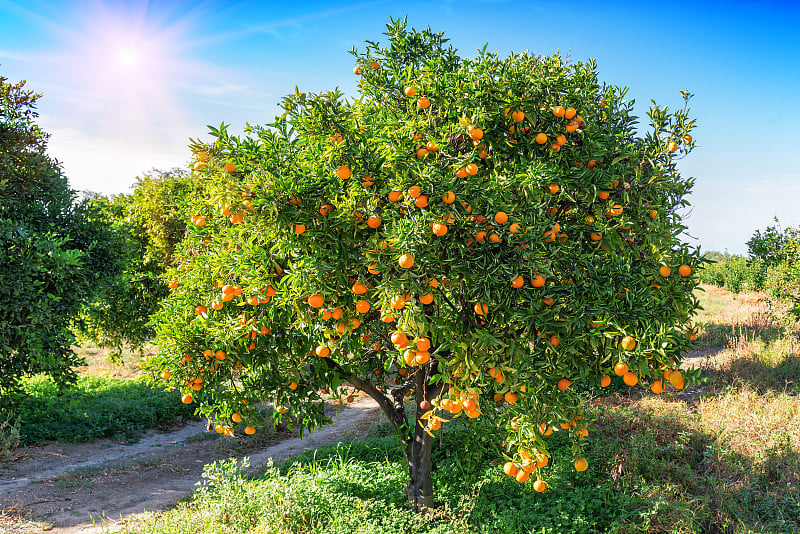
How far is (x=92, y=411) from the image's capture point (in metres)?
9.69

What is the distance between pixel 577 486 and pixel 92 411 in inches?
358

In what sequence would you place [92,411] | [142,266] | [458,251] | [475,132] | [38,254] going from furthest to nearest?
1. [142,266]
2. [92,411]
3. [38,254]
4. [475,132]
5. [458,251]

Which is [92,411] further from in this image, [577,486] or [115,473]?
[577,486]

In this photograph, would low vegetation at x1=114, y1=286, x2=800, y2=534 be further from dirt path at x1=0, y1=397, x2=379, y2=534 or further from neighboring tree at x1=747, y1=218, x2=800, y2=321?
neighboring tree at x1=747, y1=218, x2=800, y2=321

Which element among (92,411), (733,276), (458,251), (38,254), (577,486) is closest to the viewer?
(458,251)

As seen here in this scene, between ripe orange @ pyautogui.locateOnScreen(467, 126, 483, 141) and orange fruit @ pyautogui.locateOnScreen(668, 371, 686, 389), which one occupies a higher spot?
ripe orange @ pyautogui.locateOnScreen(467, 126, 483, 141)

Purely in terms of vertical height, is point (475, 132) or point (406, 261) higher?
point (475, 132)

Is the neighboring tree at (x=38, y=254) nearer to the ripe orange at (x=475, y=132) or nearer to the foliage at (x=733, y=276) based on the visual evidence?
the ripe orange at (x=475, y=132)

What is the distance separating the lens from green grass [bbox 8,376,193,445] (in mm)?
8875

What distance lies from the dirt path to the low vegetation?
1200 millimetres

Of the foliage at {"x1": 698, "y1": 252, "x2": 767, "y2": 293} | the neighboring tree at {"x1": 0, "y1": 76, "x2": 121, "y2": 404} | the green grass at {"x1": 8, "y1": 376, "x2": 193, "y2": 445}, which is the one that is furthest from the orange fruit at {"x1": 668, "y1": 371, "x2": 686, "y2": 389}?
the foliage at {"x1": 698, "y1": 252, "x2": 767, "y2": 293}

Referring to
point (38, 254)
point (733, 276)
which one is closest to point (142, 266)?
point (38, 254)

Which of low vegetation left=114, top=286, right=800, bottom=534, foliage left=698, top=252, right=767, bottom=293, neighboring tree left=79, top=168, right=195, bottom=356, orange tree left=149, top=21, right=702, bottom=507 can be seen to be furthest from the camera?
foliage left=698, top=252, right=767, bottom=293

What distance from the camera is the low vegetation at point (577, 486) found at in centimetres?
470
